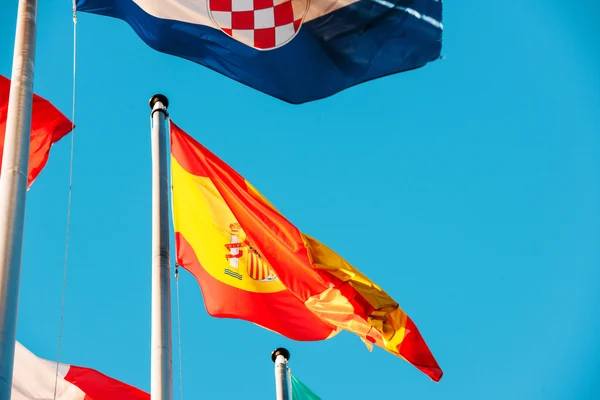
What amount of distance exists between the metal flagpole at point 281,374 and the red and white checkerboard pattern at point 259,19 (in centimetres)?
611

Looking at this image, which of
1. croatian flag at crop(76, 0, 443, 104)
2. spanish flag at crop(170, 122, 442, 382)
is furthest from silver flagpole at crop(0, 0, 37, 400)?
spanish flag at crop(170, 122, 442, 382)

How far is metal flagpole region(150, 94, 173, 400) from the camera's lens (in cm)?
1008

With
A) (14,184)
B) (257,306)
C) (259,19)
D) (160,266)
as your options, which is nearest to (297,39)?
(259,19)

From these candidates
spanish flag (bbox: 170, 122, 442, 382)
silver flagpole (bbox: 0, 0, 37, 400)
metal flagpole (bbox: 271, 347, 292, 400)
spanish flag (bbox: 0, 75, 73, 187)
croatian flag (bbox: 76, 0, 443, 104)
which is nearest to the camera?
silver flagpole (bbox: 0, 0, 37, 400)

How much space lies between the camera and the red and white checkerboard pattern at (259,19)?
469 inches

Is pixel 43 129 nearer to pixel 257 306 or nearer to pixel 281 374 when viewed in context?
pixel 257 306

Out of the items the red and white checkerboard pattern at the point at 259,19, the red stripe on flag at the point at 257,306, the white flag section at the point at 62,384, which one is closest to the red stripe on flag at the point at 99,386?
the white flag section at the point at 62,384

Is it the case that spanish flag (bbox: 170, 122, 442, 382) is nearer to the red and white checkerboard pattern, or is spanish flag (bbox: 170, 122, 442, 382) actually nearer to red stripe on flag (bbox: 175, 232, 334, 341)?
red stripe on flag (bbox: 175, 232, 334, 341)

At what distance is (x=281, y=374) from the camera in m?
15.8

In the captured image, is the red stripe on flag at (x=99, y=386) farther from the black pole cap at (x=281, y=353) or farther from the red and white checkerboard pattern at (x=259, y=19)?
the red and white checkerboard pattern at (x=259, y=19)

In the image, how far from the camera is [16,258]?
8039 millimetres

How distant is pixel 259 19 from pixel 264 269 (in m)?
3.91

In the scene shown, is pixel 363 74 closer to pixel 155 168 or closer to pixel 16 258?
pixel 155 168

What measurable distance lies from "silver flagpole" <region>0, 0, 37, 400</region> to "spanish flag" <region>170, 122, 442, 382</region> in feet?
13.4
